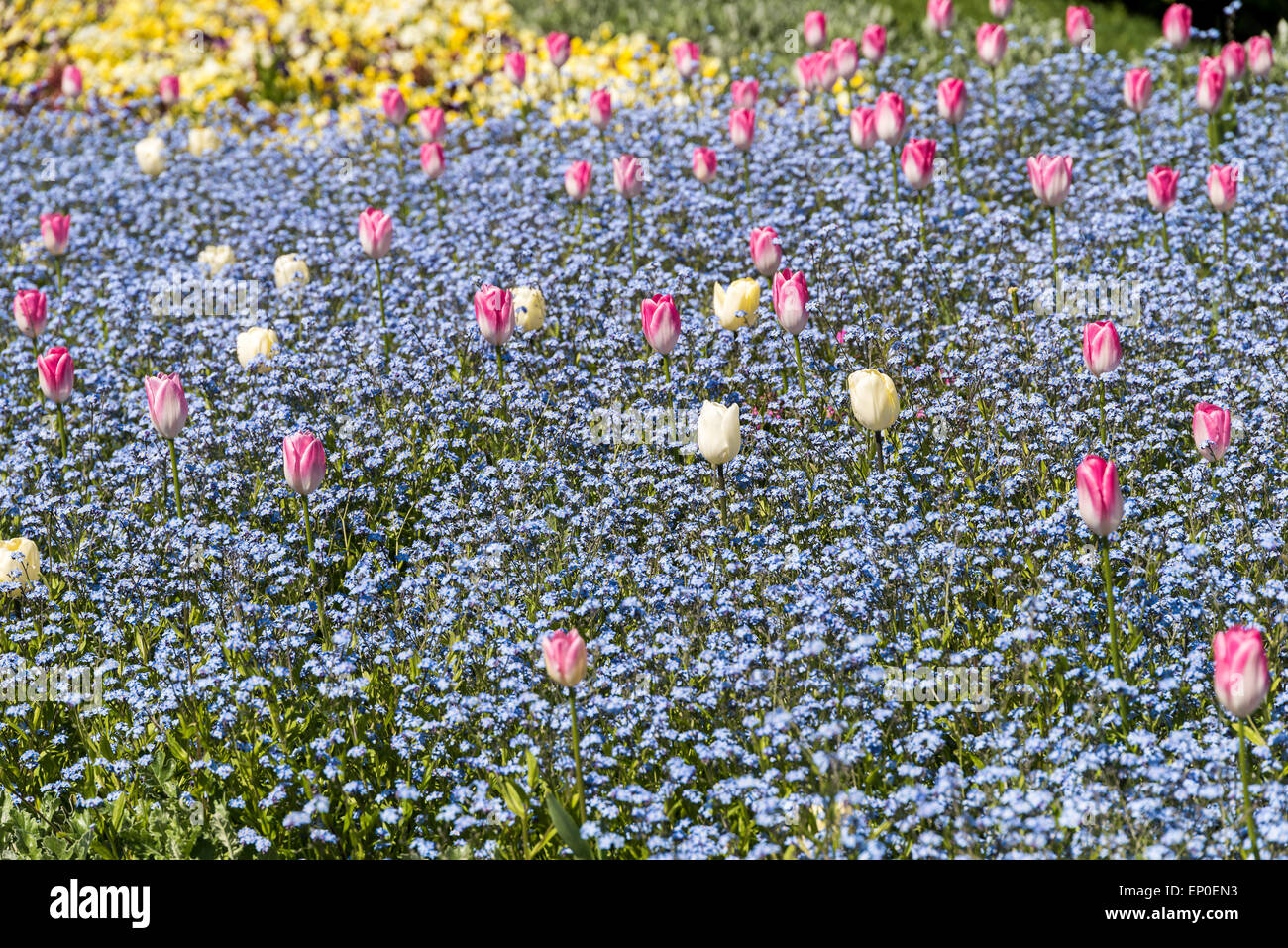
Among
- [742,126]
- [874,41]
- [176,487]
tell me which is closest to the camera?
[176,487]

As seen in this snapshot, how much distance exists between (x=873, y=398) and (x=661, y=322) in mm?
1100

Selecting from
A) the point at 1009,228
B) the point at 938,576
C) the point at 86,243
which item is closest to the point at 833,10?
the point at 1009,228

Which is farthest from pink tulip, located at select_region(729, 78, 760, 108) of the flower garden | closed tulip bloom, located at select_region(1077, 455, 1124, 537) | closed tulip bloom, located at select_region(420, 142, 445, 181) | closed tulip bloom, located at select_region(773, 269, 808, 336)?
closed tulip bloom, located at select_region(1077, 455, 1124, 537)

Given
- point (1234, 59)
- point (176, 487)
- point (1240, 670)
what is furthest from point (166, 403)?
point (1234, 59)

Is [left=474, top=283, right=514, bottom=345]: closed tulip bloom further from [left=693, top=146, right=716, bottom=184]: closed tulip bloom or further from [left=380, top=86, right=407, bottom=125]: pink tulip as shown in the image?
[left=380, top=86, right=407, bottom=125]: pink tulip

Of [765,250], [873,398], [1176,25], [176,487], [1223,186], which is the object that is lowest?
[176,487]

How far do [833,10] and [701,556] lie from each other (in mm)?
9370

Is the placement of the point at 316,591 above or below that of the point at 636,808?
above

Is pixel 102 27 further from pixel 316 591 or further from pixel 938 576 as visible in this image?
pixel 938 576

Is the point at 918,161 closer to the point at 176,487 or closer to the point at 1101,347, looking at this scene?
the point at 1101,347

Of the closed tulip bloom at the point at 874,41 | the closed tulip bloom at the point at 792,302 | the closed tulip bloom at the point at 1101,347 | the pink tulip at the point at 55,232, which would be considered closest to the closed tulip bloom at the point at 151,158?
the pink tulip at the point at 55,232

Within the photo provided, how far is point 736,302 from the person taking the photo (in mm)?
6605

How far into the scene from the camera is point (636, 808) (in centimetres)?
429

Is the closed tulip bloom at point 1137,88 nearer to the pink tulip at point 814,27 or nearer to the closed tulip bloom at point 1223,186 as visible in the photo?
the closed tulip bloom at point 1223,186
